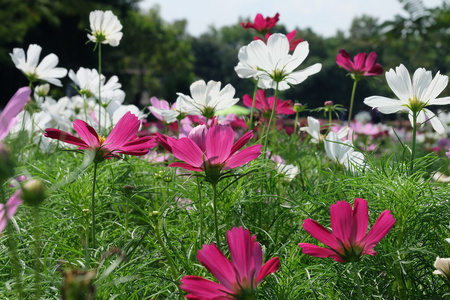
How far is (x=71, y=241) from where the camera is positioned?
83 cm

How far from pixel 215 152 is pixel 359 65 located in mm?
840

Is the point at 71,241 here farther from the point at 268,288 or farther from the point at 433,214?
the point at 433,214

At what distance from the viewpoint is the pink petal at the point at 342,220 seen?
1.61 ft

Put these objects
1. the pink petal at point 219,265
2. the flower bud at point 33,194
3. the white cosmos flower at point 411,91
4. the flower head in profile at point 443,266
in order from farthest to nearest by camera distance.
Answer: the white cosmos flower at point 411,91, the flower head in profile at point 443,266, the pink petal at point 219,265, the flower bud at point 33,194

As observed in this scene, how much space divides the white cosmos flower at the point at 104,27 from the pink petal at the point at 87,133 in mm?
676

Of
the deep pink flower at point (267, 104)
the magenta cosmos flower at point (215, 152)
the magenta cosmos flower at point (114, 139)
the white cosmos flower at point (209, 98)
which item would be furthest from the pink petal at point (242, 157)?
the deep pink flower at point (267, 104)

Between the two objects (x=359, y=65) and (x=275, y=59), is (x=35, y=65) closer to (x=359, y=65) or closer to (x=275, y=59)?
(x=275, y=59)

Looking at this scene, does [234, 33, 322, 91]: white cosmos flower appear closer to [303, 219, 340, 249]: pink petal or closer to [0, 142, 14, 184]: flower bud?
[303, 219, 340, 249]: pink petal

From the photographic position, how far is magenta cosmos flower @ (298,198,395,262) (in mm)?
489

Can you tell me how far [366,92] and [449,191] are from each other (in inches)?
1405

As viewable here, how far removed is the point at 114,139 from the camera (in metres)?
0.59

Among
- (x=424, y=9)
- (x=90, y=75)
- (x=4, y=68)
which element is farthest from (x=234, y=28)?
(x=90, y=75)

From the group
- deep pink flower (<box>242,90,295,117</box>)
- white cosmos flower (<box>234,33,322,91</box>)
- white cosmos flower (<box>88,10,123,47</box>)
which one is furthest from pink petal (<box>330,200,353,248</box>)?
white cosmos flower (<box>88,10,123,47</box>)

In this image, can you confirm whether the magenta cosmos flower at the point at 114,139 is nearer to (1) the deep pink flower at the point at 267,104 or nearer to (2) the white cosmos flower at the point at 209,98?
(2) the white cosmos flower at the point at 209,98
